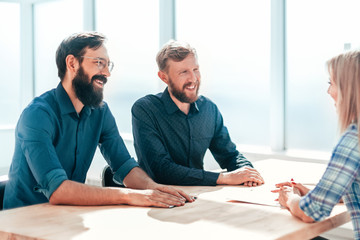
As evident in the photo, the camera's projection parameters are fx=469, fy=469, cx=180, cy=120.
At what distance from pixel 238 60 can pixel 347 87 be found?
9.81 ft

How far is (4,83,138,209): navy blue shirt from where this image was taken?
203cm

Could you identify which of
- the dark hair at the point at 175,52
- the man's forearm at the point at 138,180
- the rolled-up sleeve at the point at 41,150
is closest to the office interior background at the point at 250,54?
the dark hair at the point at 175,52

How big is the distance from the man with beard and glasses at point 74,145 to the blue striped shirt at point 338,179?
0.56 meters

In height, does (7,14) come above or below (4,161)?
above

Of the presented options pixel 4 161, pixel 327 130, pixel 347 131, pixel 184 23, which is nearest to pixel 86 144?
pixel 347 131

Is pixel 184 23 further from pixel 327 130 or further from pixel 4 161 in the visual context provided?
pixel 4 161

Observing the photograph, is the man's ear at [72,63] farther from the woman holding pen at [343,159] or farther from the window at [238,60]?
the window at [238,60]

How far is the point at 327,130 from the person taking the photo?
4.02m

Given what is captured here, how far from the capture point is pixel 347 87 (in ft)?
5.26

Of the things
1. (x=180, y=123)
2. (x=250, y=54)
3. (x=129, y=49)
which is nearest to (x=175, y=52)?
(x=180, y=123)

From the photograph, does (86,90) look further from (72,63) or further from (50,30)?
(50,30)

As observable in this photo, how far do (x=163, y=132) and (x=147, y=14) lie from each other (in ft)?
10.1

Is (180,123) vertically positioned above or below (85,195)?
above

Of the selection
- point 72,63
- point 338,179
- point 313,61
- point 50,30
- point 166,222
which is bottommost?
point 166,222
